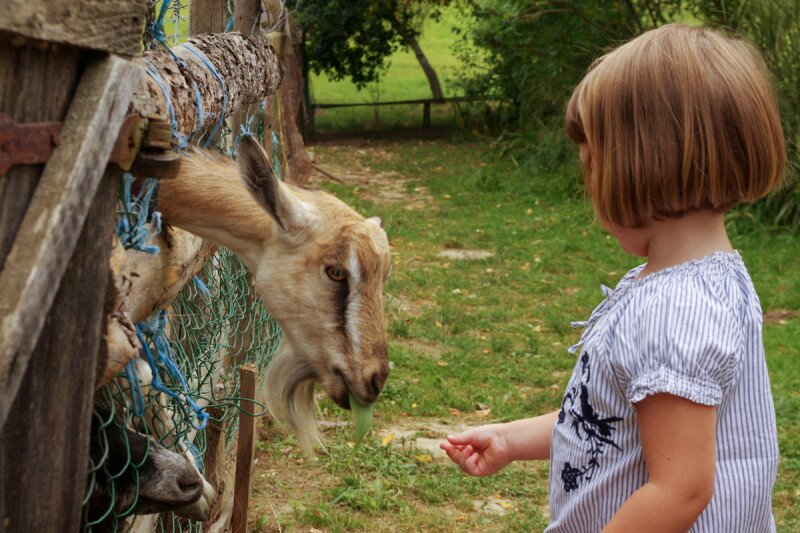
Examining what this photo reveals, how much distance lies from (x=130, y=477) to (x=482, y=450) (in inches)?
33.7

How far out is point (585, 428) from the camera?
6.41ft

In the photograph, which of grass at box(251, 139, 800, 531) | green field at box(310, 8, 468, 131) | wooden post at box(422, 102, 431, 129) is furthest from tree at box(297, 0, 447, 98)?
grass at box(251, 139, 800, 531)

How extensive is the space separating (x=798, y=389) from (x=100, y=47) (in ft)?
18.7

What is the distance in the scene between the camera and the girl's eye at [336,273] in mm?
3354

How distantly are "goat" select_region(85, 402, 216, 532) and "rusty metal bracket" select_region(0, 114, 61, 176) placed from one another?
83 cm

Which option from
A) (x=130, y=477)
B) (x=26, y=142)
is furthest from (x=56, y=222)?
(x=130, y=477)

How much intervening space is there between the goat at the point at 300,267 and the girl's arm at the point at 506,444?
36.0 inches

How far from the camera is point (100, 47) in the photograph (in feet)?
4.70

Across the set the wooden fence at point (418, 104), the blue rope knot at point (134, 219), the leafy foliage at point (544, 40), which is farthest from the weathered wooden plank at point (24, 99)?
the wooden fence at point (418, 104)

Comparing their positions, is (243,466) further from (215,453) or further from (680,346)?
(680,346)

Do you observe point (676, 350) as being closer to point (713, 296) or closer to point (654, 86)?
point (713, 296)

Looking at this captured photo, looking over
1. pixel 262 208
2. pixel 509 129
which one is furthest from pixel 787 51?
pixel 262 208

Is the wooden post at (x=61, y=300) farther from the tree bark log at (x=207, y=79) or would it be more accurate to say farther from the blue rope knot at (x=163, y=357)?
the blue rope knot at (x=163, y=357)

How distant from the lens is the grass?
4.67 m
